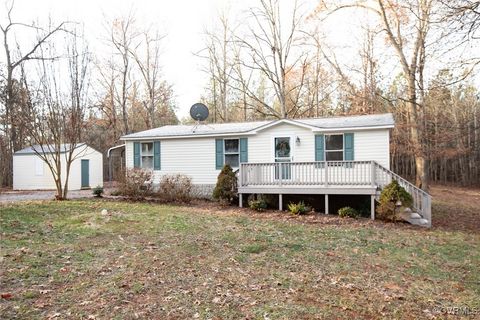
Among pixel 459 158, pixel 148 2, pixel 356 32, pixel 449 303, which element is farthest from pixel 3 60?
pixel 459 158

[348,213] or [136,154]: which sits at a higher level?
[136,154]

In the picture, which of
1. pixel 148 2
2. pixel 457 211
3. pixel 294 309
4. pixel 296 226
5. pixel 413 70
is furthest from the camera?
pixel 148 2

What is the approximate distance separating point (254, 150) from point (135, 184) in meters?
4.85

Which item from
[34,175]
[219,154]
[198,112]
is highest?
[198,112]

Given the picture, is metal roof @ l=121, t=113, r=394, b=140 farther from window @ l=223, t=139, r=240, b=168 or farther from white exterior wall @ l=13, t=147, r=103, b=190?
white exterior wall @ l=13, t=147, r=103, b=190

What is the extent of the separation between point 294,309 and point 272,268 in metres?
1.68

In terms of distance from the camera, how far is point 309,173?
12.7 m

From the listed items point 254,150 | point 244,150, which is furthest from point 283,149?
point 244,150

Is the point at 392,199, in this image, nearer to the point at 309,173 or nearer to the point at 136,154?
the point at 309,173

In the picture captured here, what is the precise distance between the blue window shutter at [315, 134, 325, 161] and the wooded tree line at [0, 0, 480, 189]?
376cm

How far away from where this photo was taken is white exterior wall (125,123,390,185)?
516 inches

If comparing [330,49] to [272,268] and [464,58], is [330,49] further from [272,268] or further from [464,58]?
[272,268]

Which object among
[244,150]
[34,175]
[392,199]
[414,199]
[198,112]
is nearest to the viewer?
[392,199]

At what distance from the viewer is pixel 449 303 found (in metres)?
4.60
